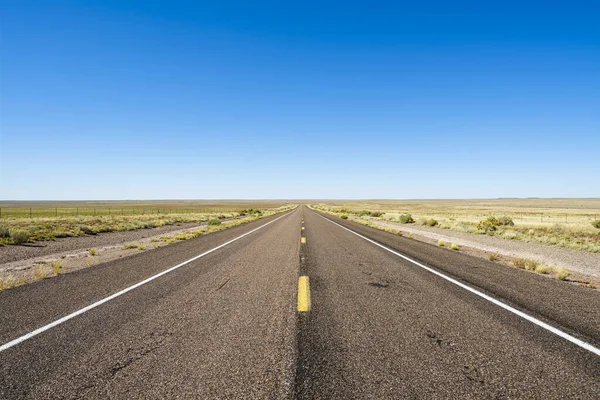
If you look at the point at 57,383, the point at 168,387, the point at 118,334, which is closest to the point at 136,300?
the point at 118,334

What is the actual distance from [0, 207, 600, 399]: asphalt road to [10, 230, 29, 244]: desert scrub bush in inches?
489

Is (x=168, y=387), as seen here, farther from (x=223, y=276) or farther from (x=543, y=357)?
(x=223, y=276)

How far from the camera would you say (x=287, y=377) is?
10.1 feet

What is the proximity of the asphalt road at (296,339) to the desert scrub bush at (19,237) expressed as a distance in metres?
12.4

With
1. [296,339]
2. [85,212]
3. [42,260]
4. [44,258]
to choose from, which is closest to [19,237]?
[44,258]

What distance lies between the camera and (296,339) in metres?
3.97

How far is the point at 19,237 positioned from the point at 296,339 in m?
19.2

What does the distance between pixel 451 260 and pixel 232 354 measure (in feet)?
29.8

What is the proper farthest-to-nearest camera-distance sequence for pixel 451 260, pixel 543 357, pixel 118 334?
pixel 451 260 < pixel 118 334 < pixel 543 357

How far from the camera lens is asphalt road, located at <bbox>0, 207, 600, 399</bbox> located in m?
2.96

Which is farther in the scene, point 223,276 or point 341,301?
point 223,276

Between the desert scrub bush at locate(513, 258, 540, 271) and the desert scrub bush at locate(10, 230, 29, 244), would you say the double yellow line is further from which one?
the desert scrub bush at locate(10, 230, 29, 244)

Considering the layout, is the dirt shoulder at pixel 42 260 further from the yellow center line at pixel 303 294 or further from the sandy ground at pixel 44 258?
the yellow center line at pixel 303 294

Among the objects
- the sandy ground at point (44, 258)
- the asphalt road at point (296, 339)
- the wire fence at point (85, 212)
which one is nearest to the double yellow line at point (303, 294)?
the asphalt road at point (296, 339)
